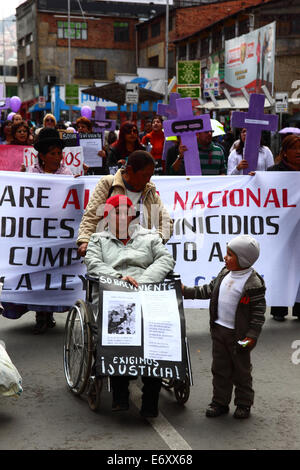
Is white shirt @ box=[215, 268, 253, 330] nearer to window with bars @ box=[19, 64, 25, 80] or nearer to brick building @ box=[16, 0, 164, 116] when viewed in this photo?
brick building @ box=[16, 0, 164, 116]

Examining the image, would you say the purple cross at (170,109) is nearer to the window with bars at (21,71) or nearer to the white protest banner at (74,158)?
the white protest banner at (74,158)

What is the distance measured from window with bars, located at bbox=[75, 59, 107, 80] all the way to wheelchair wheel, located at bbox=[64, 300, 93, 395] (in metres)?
59.7

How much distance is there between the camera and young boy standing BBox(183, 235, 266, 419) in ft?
14.3

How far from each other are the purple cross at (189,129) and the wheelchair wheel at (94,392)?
Answer: 3.68m

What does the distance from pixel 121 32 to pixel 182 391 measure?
201 feet

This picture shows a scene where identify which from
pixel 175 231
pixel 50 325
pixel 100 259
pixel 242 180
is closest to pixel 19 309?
pixel 50 325

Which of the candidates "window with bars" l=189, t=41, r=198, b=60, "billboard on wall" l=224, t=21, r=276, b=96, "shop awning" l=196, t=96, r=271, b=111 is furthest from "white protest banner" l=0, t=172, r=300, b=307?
"window with bars" l=189, t=41, r=198, b=60

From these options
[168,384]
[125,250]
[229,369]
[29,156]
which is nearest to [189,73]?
[29,156]

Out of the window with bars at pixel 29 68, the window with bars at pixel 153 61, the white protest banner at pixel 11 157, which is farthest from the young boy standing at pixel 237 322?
the window with bars at pixel 29 68

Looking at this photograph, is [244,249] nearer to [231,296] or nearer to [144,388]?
[231,296]

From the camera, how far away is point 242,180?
6.82m

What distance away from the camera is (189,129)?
7.75 m
